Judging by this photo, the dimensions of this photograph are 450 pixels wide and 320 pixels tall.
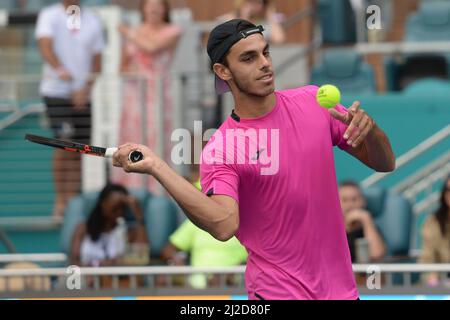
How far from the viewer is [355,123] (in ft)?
14.6

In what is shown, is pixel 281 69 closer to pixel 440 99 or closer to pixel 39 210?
pixel 440 99

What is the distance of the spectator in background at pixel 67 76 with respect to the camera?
32.1 feet

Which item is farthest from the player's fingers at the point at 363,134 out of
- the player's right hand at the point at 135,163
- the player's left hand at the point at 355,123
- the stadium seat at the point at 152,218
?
the stadium seat at the point at 152,218

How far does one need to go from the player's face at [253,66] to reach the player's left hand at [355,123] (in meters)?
0.33

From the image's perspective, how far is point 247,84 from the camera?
4691 mm

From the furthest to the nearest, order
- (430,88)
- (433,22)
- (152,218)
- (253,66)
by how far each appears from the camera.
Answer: (433,22) < (430,88) < (152,218) < (253,66)

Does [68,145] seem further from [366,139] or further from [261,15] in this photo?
[261,15]

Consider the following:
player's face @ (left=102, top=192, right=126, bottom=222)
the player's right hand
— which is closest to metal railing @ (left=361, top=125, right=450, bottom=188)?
player's face @ (left=102, top=192, right=126, bottom=222)

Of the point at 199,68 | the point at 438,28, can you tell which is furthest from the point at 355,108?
the point at 438,28

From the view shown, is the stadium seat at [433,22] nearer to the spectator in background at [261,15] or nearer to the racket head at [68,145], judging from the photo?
the spectator in background at [261,15]

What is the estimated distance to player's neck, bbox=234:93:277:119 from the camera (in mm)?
4715

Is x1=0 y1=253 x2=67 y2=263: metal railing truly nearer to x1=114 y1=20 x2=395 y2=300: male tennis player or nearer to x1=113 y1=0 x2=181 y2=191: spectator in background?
x1=113 y1=0 x2=181 y2=191: spectator in background

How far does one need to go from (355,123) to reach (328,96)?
134 mm

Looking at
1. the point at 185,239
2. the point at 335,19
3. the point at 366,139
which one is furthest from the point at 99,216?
the point at 366,139
